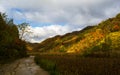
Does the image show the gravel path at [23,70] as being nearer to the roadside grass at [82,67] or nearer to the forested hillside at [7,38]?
the roadside grass at [82,67]

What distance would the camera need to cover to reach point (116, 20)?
195 m

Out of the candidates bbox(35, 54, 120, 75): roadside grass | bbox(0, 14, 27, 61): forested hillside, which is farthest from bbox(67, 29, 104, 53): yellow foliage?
bbox(35, 54, 120, 75): roadside grass

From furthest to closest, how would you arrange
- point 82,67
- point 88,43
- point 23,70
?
point 88,43
point 23,70
point 82,67

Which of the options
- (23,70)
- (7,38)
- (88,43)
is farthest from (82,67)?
(88,43)

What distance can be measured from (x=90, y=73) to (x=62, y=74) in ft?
6.29

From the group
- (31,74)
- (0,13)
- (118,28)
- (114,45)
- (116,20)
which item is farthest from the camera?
(116,20)

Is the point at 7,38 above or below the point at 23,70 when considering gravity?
above

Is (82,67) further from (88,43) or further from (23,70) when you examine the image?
(88,43)

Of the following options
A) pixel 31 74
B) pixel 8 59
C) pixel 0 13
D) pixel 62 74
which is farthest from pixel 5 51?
pixel 62 74

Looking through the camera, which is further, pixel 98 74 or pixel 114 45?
pixel 114 45

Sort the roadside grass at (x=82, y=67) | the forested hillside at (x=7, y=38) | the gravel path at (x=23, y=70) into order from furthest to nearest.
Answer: the forested hillside at (x=7, y=38)
the gravel path at (x=23, y=70)
the roadside grass at (x=82, y=67)

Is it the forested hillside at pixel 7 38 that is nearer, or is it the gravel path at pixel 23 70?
the gravel path at pixel 23 70

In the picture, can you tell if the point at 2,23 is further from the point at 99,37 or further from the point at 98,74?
the point at 99,37

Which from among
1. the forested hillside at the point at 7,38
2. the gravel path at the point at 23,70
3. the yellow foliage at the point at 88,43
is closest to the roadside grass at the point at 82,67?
the gravel path at the point at 23,70
